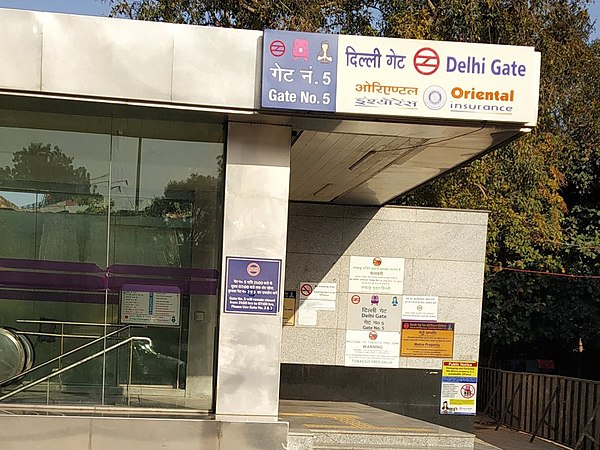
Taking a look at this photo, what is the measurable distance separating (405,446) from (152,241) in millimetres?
4185

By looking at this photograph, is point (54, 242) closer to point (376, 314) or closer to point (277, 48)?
point (277, 48)

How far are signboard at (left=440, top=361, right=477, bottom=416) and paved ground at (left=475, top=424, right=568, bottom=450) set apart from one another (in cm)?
132

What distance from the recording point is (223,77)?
731 cm

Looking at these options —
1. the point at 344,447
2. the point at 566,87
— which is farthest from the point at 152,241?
the point at 566,87

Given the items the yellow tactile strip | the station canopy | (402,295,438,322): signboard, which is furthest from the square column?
(402,295,438,322): signboard

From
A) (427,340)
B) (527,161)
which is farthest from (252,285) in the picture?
(527,161)

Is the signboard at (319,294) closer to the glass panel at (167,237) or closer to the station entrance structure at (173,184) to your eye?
the station entrance structure at (173,184)

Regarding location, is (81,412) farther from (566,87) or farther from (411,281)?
(566,87)

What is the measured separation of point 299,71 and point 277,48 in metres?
0.25

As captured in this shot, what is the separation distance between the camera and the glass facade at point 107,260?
7797 millimetres

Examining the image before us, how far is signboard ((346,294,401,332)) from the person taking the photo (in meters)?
13.4

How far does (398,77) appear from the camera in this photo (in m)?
7.30

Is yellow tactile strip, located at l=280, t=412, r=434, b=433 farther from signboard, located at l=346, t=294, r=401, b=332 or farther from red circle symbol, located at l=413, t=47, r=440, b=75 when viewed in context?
red circle symbol, located at l=413, t=47, r=440, b=75

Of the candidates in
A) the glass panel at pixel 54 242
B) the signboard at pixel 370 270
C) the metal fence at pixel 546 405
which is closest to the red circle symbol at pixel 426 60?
the glass panel at pixel 54 242
